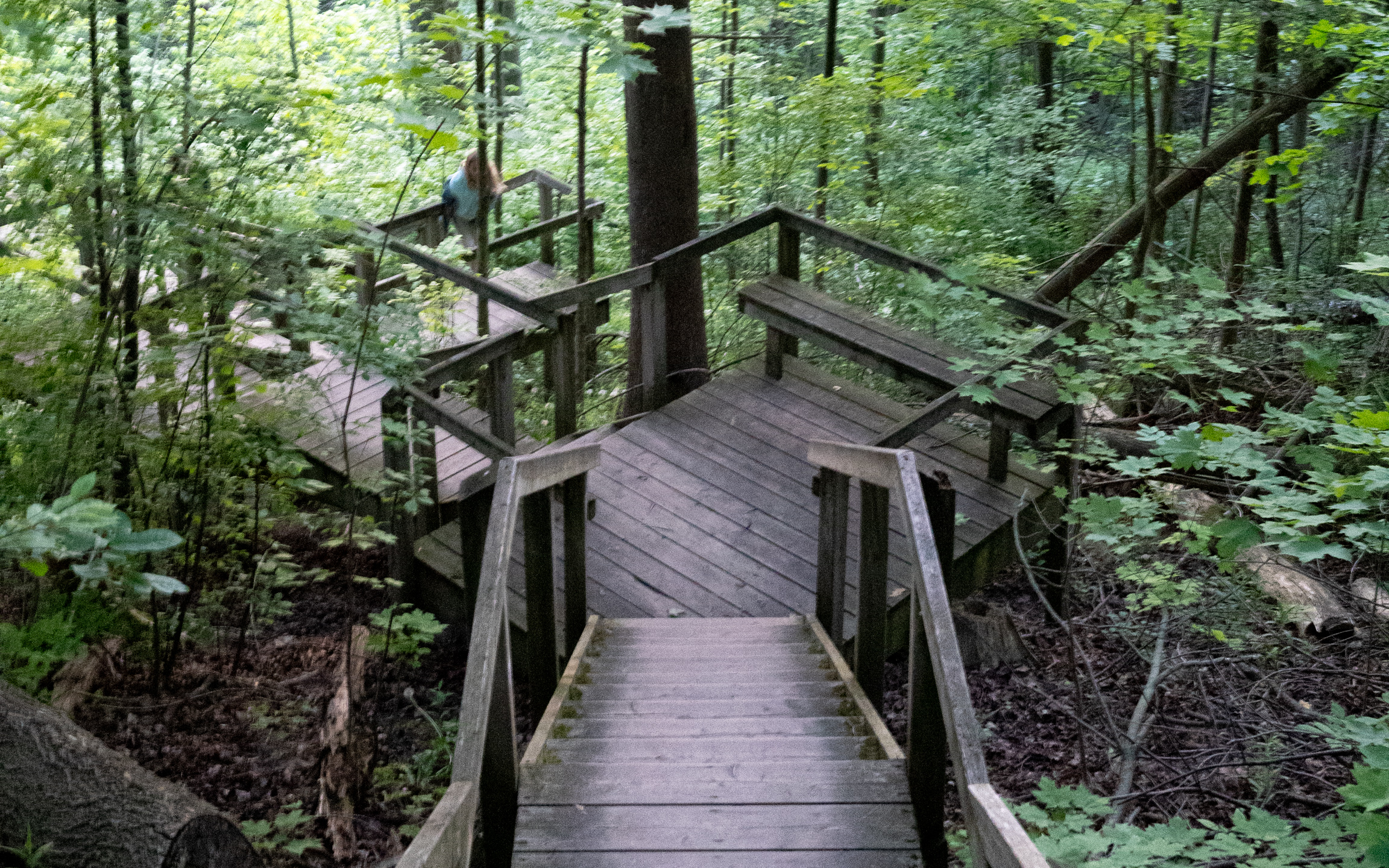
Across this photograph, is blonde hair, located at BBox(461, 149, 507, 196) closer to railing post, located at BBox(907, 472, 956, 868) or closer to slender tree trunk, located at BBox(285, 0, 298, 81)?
slender tree trunk, located at BBox(285, 0, 298, 81)

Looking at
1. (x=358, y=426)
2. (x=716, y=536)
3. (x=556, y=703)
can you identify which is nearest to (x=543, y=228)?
(x=716, y=536)

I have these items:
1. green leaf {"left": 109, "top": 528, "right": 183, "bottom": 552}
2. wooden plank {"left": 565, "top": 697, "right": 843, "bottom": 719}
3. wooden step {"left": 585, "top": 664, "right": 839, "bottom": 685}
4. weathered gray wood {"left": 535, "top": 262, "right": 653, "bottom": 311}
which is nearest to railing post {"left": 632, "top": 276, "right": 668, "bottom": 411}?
weathered gray wood {"left": 535, "top": 262, "right": 653, "bottom": 311}

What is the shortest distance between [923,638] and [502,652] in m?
1.31

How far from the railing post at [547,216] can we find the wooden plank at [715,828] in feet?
29.7

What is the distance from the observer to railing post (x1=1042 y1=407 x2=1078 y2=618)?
242 inches

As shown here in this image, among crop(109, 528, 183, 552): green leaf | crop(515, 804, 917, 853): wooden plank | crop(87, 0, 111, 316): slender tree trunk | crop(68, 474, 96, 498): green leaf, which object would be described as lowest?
crop(515, 804, 917, 853): wooden plank

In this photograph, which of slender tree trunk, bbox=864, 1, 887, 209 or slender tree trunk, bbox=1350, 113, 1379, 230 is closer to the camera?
slender tree trunk, bbox=1350, 113, 1379, 230

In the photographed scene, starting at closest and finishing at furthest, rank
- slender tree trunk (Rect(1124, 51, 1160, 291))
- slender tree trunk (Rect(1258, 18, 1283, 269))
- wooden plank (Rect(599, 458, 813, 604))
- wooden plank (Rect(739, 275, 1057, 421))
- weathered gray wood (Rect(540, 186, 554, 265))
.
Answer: wooden plank (Rect(599, 458, 813, 604)), wooden plank (Rect(739, 275, 1057, 421)), slender tree trunk (Rect(1258, 18, 1283, 269)), slender tree trunk (Rect(1124, 51, 1160, 291)), weathered gray wood (Rect(540, 186, 554, 265))

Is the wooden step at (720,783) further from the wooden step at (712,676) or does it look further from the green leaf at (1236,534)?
the green leaf at (1236,534)

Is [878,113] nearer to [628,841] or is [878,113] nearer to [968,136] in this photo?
[968,136]

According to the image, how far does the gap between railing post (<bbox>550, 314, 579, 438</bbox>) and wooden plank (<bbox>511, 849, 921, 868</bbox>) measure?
4091mm

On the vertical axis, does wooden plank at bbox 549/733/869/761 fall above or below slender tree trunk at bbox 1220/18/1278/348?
below

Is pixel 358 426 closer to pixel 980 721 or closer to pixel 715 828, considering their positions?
pixel 715 828

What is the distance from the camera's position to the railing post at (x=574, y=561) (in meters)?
4.66
